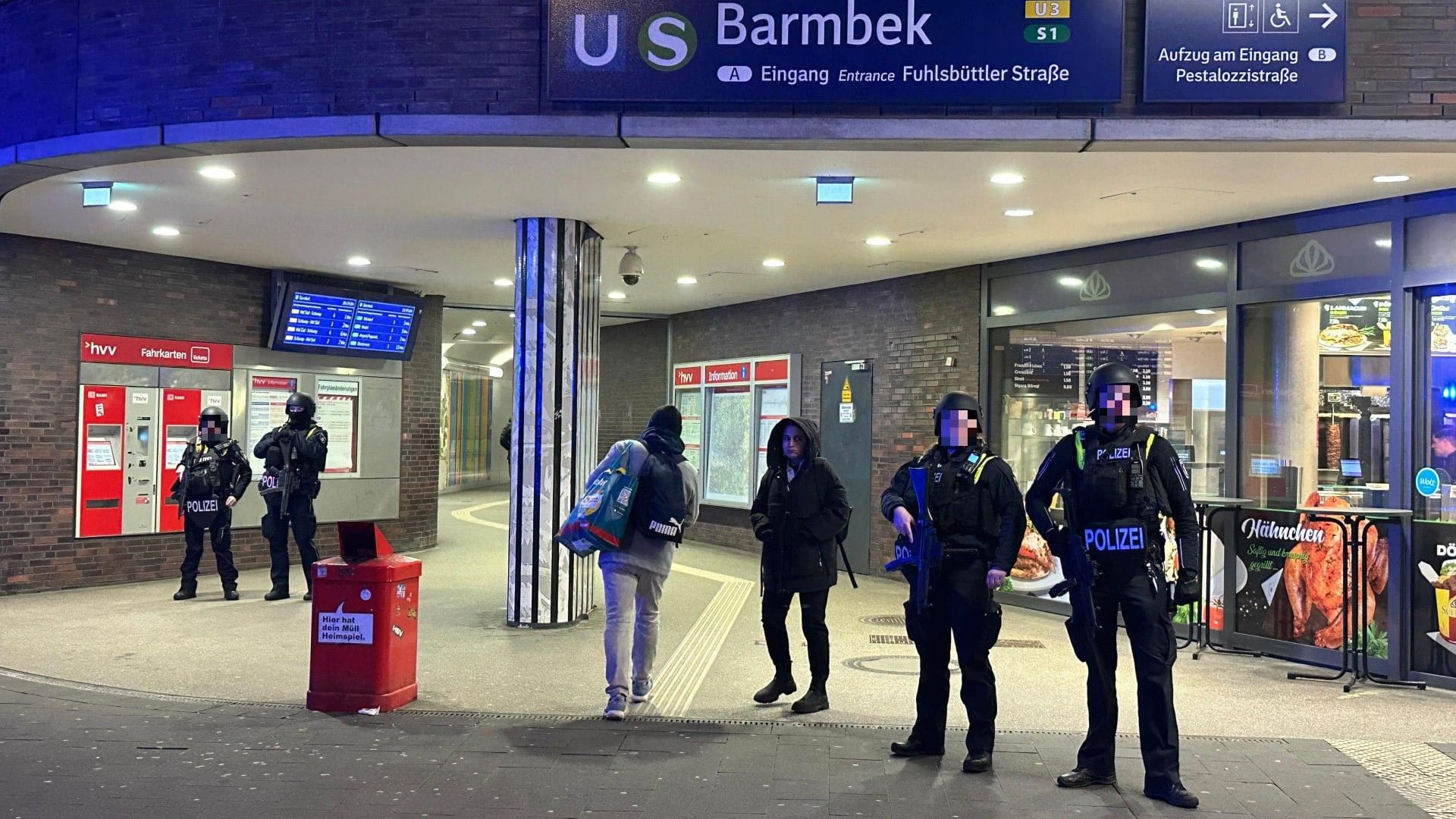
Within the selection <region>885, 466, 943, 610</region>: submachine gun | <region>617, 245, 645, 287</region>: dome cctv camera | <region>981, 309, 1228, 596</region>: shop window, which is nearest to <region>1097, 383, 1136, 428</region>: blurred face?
<region>885, 466, 943, 610</region>: submachine gun

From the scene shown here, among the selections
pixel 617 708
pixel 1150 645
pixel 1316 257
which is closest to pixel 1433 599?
pixel 1316 257

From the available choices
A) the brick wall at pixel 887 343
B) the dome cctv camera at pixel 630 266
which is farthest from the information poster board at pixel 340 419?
the brick wall at pixel 887 343

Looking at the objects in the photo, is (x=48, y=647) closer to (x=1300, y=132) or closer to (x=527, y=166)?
(x=527, y=166)

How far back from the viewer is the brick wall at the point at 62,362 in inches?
412

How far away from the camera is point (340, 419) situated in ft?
43.5

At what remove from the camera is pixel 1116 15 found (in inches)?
249

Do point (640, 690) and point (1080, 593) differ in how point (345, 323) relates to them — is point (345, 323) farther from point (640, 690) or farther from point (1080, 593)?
point (1080, 593)

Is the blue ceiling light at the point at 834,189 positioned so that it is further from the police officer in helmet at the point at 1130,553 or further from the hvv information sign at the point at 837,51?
the police officer in helmet at the point at 1130,553

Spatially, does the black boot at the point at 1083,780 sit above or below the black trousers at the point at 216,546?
below

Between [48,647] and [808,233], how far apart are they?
6.47 meters

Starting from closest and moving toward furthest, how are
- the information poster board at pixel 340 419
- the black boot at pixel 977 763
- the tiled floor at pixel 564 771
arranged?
the tiled floor at pixel 564 771 < the black boot at pixel 977 763 < the information poster board at pixel 340 419

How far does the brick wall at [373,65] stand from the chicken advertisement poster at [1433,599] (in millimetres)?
2724

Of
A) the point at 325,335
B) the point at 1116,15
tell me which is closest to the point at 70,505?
the point at 325,335

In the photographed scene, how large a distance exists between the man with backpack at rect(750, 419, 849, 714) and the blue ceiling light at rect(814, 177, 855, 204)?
181cm
